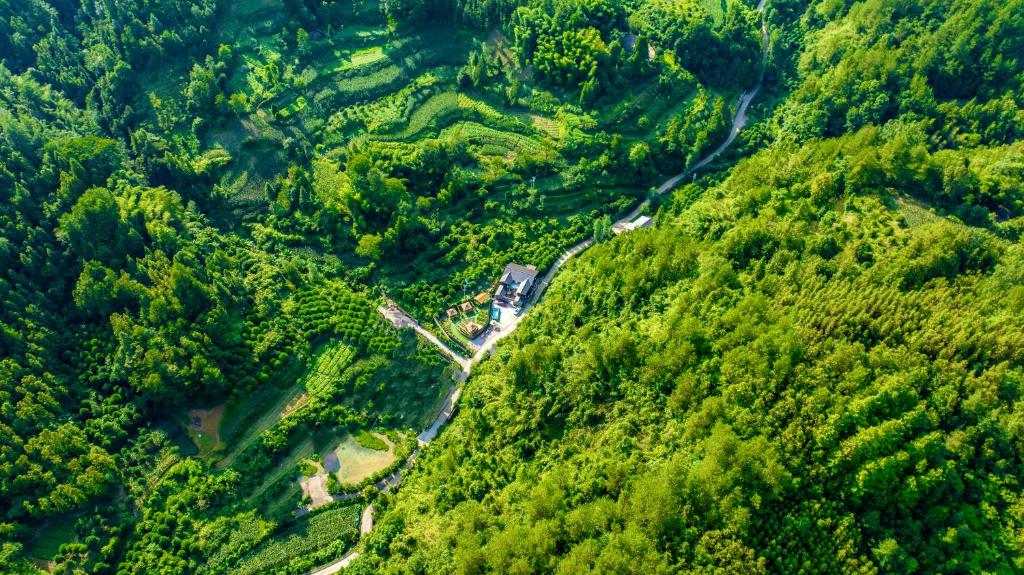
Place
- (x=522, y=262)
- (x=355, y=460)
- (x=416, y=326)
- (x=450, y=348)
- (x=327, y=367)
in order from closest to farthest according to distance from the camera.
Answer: (x=355, y=460) < (x=327, y=367) < (x=450, y=348) < (x=416, y=326) < (x=522, y=262)

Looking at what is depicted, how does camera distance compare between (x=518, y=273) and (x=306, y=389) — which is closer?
(x=306, y=389)

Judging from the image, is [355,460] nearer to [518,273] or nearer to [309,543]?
[309,543]

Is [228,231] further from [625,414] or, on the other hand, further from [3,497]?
[625,414]

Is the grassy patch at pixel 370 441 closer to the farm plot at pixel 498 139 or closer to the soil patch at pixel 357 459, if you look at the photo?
the soil patch at pixel 357 459

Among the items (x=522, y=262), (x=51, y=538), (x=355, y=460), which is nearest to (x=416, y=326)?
(x=522, y=262)

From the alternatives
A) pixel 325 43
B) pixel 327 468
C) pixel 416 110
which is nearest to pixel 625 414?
pixel 327 468

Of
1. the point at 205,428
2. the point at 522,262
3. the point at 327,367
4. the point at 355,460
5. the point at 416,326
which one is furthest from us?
the point at 522,262
